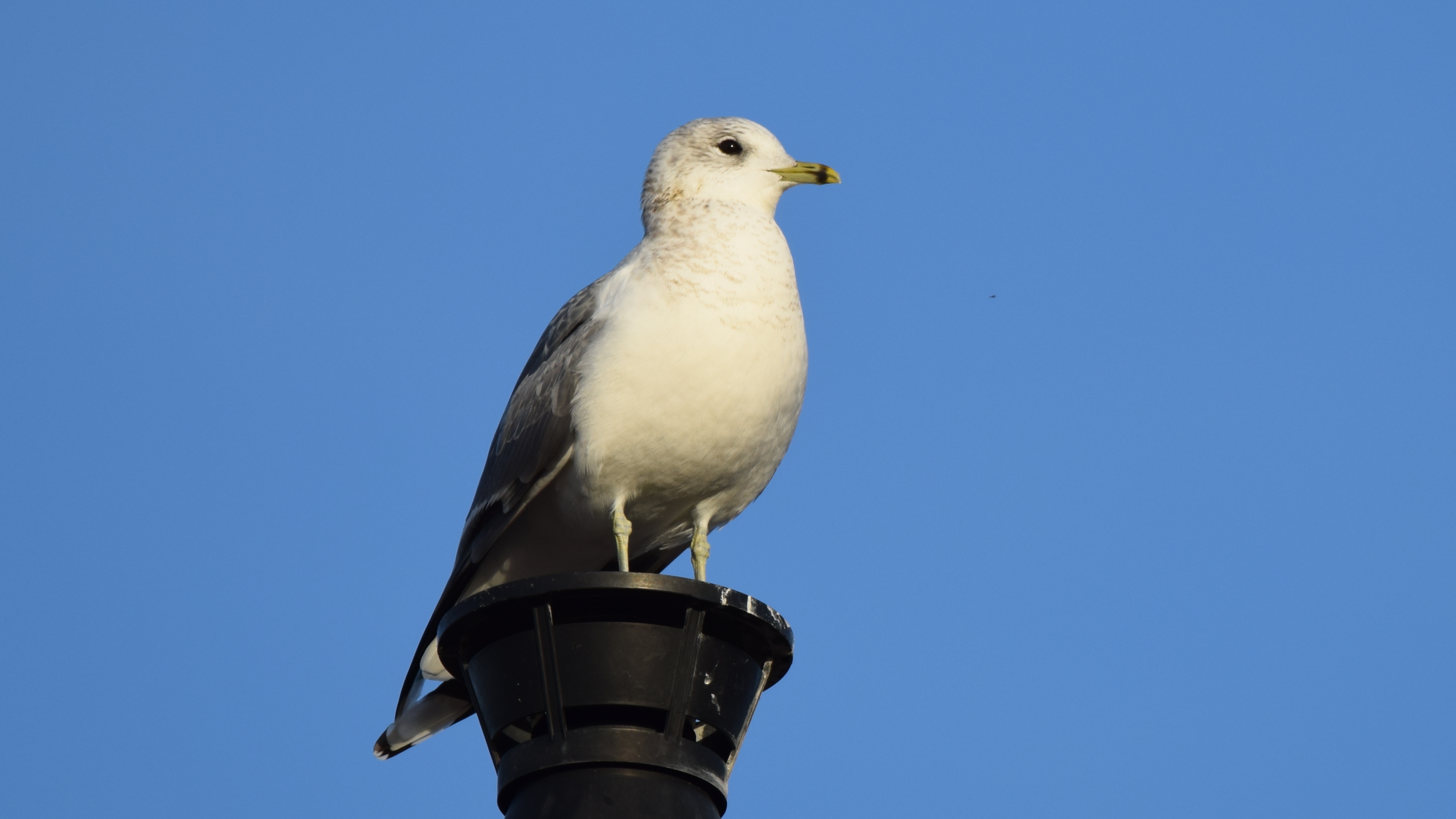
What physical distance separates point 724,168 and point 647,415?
1770 millimetres

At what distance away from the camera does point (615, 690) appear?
495 cm

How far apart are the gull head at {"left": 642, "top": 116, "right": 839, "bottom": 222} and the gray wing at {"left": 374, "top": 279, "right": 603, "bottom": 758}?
676 mm

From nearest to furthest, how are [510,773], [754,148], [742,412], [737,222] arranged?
1. [510,773]
2. [742,412]
3. [737,222]
4. [754,148]

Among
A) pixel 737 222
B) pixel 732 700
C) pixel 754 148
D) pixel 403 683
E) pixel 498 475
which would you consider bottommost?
pixel 403 683

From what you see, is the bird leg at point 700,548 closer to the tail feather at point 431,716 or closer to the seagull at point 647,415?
the seagull at point 647,415

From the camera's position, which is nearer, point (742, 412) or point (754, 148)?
point (742, 412)

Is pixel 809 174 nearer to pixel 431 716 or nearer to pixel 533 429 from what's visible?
pixel 533 429

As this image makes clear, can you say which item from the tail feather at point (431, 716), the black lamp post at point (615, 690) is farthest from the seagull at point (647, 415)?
the black lamp post at point (615, 690)

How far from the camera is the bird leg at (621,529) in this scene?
698 cm

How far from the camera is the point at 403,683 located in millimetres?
7121

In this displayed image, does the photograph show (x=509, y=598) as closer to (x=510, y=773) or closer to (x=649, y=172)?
(x=510, y=773)

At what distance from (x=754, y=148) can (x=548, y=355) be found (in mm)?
1611

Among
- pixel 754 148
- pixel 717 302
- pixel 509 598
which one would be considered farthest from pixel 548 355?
pixel 509 598

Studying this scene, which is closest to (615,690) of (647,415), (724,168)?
(647,415)
